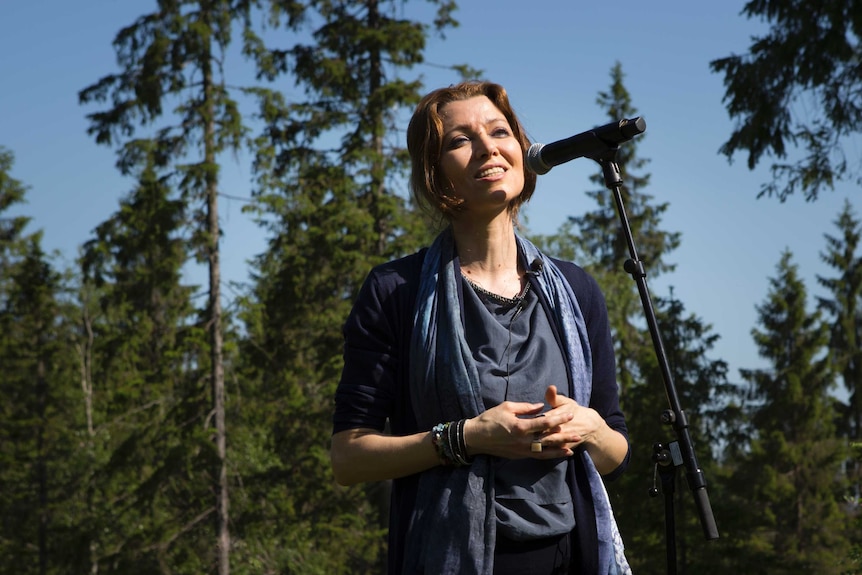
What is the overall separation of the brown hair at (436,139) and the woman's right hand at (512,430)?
0.61 meters

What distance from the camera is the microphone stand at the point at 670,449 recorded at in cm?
248

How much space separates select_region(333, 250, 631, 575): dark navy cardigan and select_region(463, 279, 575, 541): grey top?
47 millimetres

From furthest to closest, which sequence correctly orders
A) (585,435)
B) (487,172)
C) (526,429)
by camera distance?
(487,172) → (585,435) → (526,429)

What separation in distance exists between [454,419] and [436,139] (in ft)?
2.45

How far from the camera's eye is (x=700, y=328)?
19.9 meters

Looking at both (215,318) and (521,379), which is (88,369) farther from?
(521,379)

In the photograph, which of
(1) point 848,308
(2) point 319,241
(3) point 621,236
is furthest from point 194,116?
(1) point 848,308

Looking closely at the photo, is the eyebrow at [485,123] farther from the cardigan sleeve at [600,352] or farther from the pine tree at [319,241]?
the pine tree at [319,241]

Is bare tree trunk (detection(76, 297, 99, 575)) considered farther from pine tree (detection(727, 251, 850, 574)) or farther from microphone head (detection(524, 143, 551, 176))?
microphone head (detection(524, 143, 551, 176))

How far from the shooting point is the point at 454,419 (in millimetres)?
2389

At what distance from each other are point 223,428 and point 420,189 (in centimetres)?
1546

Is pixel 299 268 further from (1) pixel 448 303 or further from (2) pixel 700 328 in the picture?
(1) pixel 448 303

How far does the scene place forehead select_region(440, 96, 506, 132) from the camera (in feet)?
8.68

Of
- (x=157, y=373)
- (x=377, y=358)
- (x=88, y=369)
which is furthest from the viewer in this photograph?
(x=88, y=369)
